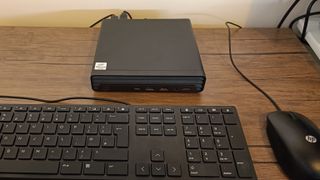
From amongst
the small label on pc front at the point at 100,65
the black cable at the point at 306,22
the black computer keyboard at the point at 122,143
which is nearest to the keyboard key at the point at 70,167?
the black computer keyboard at the point at 122,143

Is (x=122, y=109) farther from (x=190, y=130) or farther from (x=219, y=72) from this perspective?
(x=219, y=72)

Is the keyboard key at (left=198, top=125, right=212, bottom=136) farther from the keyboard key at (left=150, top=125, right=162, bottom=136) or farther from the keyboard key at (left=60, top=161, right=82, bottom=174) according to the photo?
the keyboard key at (left=60, top=161, right=82, bottom=174)

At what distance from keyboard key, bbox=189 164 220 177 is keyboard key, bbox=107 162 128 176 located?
10 cm

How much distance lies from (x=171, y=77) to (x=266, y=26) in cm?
39

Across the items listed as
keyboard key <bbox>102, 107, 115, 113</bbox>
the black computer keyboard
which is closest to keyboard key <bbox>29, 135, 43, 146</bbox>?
the black computer keyboard

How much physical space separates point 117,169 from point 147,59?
0.25m

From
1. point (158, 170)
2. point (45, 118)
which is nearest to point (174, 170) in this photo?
point (158, 170)

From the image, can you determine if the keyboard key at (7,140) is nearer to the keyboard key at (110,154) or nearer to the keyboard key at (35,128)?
the keyboard key at (35,128)

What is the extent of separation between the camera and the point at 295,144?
1.69 feet

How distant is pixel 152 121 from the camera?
0.58 m

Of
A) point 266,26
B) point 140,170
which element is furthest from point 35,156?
point 266,26

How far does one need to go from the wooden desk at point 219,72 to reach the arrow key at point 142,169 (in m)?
0.16

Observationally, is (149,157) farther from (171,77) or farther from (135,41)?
(135,41)

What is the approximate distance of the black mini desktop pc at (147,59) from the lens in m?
0.65
